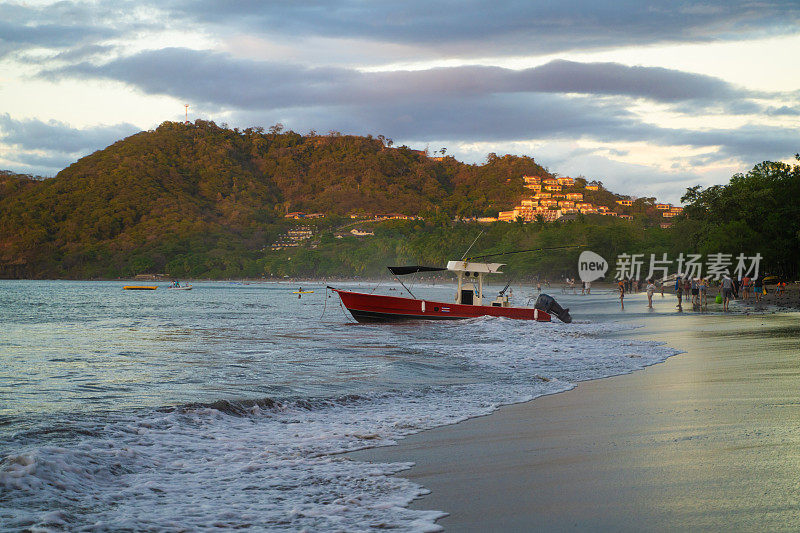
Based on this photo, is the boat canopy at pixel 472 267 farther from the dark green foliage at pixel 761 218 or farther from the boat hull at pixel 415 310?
the dark green foliage at pixel 761 218

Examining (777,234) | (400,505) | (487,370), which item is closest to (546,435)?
(400,505)

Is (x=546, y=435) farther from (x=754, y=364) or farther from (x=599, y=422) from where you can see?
Answer: (x=754, y=364)

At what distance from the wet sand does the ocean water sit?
459mm

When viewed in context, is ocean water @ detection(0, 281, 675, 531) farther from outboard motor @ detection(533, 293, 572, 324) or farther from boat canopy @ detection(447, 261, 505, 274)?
outboard motor @ detection(533, 293, 572, 324)

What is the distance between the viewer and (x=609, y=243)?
4978 inches

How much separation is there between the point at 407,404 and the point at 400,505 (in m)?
4.89

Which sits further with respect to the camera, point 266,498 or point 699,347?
point 699,347

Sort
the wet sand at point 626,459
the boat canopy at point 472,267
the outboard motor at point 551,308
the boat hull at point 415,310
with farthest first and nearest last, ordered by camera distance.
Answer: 1. the outboard motor at point 551,308
2. the boat canopy at point 472,267
3. the boat hull at point 415,310
4. the wet sand at point 626,459

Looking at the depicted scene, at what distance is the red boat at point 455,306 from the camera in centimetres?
2827

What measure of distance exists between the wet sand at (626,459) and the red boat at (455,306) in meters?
17.4

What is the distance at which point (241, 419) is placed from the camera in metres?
8.66
